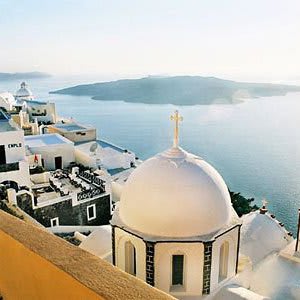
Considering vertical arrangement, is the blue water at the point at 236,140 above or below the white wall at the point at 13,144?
below

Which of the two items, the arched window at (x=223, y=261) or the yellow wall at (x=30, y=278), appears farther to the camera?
the arched window at (x=223, y=261)

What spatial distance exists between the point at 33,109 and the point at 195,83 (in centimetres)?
5080

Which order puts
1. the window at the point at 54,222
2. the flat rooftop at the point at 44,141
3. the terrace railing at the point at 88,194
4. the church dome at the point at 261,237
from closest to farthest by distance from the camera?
the church dome at the point at 261,237
the window at the point at 54,222
the terrace railing at the point at 88,194
the flat rooftop at the point at 44,141

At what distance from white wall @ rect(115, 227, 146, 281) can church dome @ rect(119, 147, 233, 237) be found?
0.72 ft

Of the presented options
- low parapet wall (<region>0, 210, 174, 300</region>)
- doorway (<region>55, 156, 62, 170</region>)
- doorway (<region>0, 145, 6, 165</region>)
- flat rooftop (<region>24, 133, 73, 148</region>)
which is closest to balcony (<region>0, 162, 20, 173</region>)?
doorway (<region>0, 145, 6, 165</region>)

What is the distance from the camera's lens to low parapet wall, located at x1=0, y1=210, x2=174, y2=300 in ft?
7.16

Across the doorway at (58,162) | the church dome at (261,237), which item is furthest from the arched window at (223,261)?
the doorway at (58,162)

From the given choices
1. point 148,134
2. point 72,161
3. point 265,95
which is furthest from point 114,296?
point 265,95

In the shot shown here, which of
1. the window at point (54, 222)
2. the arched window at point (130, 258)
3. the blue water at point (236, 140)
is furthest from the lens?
the blue water at point (236, 140)

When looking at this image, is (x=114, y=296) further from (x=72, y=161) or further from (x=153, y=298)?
(x=72, y=161)

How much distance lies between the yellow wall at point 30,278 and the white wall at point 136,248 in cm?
370

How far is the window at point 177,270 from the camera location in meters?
6.72

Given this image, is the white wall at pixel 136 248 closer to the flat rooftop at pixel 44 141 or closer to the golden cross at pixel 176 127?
the golden cross at pixel 176 127

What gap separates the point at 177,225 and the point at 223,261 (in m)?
1.47
